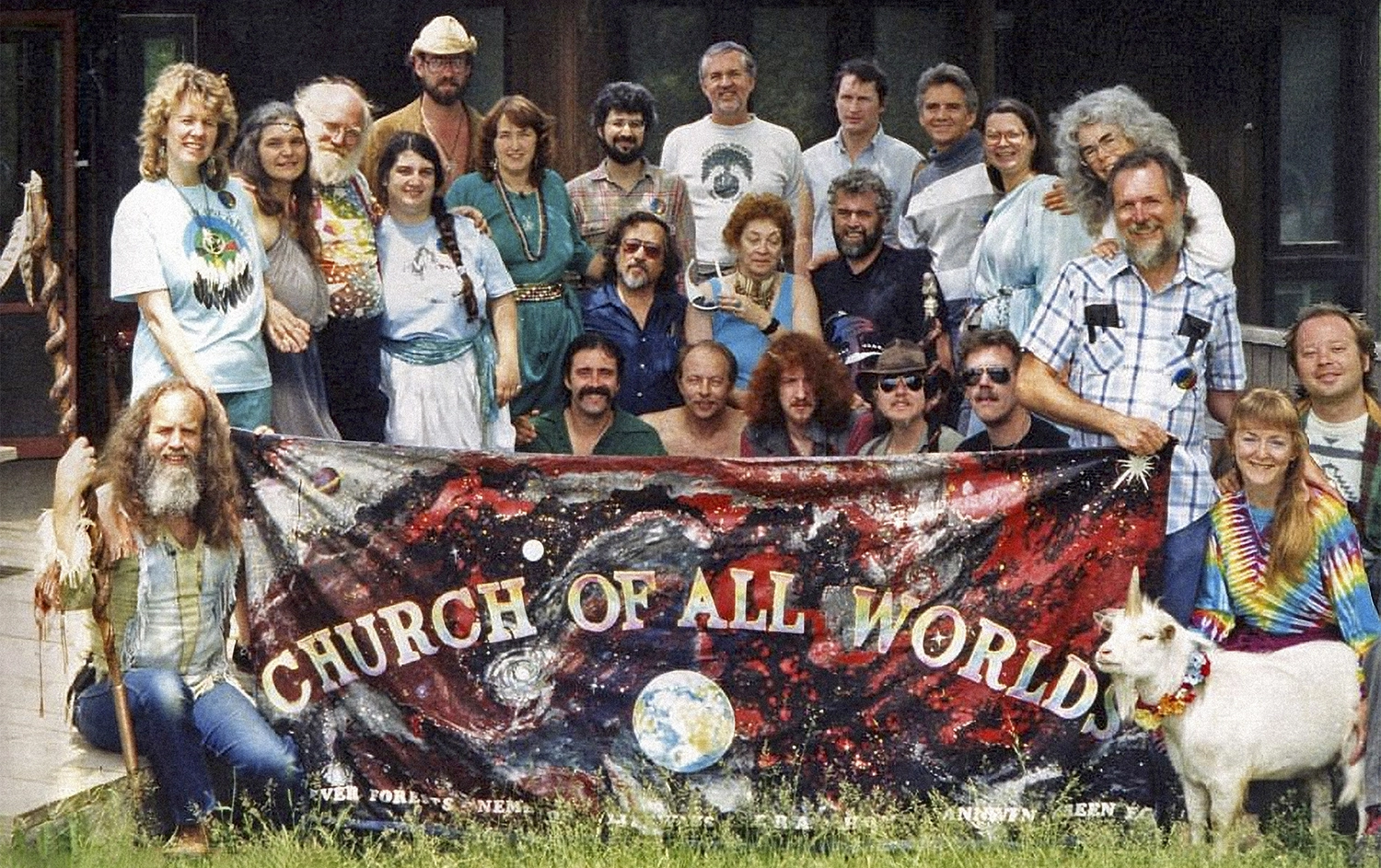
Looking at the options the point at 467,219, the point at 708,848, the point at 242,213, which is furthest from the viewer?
the point at 467,219

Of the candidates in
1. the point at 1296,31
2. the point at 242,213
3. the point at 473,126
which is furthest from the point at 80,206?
the point at 1296,31

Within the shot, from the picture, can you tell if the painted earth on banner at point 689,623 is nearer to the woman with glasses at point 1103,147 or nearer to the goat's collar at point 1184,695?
the goat's collar at point 1184,695

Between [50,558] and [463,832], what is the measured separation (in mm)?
1348

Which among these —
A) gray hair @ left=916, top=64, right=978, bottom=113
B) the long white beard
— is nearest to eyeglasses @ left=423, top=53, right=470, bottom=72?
the long white beard

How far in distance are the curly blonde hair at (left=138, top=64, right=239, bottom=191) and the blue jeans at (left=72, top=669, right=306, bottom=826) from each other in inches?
57.5

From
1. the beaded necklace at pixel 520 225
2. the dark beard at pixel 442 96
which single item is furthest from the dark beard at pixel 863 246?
the dark beard at pixel 442 96

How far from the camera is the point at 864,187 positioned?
313 inches

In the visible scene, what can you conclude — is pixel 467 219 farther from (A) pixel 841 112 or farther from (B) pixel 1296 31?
(B) pixel 1296 31

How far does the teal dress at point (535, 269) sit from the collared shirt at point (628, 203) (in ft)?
0.77

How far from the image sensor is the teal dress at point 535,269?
306 inches

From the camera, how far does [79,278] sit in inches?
474

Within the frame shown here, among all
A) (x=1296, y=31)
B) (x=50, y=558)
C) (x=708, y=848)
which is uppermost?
(x=1296, y=31)

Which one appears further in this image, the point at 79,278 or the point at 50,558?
the point at 79,278

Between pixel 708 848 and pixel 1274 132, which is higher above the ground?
pixel 1274 132
